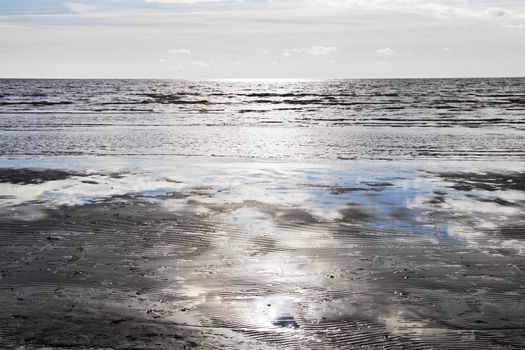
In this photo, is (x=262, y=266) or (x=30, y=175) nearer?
(x=262, y=266)

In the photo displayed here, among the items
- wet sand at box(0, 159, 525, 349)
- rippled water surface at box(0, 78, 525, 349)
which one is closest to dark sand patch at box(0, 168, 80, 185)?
rippled water surface at box(0, 78, 525, 349)

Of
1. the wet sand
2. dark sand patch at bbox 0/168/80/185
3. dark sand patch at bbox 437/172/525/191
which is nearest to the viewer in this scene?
the wet sand

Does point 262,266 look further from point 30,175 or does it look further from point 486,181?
point 30,175

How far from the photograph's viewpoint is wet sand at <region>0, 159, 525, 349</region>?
5.05 m

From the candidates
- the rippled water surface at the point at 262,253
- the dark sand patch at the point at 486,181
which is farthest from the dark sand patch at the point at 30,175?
the dark sand patch at the point at 486,181

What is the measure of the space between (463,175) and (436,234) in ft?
20.9

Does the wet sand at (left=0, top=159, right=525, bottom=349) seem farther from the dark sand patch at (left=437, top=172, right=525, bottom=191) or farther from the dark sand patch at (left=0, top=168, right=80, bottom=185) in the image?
the dark sand patch at (left=0, top=168, right=80, bottom=185)

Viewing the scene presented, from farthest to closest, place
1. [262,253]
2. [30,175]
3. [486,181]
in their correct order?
[30,175] → [486,181] → [262,253]

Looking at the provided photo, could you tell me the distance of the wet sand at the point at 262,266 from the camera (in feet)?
16.6

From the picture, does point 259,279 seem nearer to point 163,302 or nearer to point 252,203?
point 163,302

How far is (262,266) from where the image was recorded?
22.6 ft

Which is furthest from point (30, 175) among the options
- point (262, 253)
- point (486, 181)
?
point (486, 181)

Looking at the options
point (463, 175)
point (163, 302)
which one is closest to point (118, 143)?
point (463, 175)

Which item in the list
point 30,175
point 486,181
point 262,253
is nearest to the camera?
point 262,253
